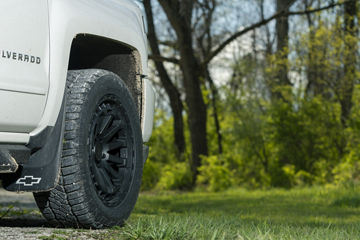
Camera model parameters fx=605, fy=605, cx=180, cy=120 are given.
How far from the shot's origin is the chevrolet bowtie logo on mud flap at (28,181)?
3.73 metres

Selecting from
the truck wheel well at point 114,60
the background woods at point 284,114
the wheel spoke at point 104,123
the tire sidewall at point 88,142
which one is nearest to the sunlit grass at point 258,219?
the tire sidewall at point 88,142

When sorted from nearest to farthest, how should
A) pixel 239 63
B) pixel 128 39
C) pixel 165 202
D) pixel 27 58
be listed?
pixel 27 58
pixel 128 39
pixel 165 202
pixel 239 63

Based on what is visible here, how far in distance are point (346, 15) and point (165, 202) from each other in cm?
758

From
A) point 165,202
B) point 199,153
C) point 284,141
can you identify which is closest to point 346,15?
point 284,141

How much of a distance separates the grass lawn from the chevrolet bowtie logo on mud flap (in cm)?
52

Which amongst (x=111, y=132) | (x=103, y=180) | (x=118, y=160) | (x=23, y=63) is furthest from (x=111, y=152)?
(x=23, y=63)

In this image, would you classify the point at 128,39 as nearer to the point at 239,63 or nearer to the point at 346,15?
the point at 346,15

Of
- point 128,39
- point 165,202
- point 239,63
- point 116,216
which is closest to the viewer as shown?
point 116,216

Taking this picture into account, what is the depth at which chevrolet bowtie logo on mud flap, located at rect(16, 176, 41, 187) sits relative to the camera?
147 inches

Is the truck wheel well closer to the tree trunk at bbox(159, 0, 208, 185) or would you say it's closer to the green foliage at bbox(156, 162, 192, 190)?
the tree trunk at bbox(159, 0, 208, 185)

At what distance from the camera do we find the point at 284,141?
1538 centimetres

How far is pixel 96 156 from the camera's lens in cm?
423

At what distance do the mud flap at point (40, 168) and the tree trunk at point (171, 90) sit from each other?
39.3 ft

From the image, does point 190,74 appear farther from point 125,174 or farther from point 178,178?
point 125,174
